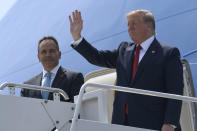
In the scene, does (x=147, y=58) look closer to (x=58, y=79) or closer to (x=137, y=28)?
(x=137, y=28)

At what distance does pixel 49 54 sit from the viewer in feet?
15.8

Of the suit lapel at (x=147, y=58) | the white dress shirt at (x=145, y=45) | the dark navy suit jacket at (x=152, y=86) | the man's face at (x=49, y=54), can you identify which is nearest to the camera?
the dark navy suit jacket at (x=152, y=86)

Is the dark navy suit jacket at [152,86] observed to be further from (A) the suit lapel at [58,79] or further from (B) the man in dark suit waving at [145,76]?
(A) the suit lapel at [58,79]

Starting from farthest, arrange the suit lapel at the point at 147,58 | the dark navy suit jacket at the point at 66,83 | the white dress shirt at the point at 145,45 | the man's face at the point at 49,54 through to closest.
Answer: the man's face at the point at 49,54 < the dark navy suit jacket at the point at 66,83 < the white dress shirt at the point at 145,45 < the suit lapel at the point at 147,58

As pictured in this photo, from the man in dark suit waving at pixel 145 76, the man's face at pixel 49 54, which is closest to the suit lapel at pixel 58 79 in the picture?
the man's face at pixel 49 54

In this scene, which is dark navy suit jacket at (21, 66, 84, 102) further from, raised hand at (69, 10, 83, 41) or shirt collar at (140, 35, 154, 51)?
shirt collar at (140, 35, 154, 51)

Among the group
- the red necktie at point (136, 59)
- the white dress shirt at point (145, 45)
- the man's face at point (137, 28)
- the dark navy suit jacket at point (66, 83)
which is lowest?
the dark navy suit jacket at point (66, 83)

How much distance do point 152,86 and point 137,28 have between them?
54 cm

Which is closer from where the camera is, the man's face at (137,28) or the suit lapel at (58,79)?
the man's face at (137,28)

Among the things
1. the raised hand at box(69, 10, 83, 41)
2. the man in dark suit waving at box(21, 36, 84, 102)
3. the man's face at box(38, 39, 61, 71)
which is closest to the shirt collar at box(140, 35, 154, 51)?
the raised hand at box(69, 10, 83, 41)

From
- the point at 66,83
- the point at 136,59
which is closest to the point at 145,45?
the point at 136,59

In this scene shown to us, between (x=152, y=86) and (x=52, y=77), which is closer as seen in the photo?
(x=152, y=86)

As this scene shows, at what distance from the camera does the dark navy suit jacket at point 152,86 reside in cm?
377

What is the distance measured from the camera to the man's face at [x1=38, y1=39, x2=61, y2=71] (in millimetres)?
4797
